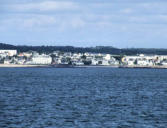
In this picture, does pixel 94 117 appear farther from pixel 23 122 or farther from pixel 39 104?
pixel 39 104

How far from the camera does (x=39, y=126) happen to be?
139 feet

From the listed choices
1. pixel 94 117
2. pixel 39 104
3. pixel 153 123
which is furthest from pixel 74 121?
pixel 39 104

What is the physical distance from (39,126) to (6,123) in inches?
103

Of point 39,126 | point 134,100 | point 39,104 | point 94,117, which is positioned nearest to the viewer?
point 39,126

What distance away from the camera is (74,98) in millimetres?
65375

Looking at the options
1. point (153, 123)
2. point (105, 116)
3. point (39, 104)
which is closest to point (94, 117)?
point (105, 116)

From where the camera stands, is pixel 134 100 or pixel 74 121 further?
pixel 134 100

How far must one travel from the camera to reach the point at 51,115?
47.9 meters

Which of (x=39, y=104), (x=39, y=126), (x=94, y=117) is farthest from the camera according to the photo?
(x=39, y=104)

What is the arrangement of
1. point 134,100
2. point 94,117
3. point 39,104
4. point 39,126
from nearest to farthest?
point 39,126 → point 94,117 → point 39,104 → point 134,100

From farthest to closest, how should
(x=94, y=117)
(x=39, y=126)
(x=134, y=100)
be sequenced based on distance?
(x=134, y=100), (x=94, y=117), (x=39, y=126)

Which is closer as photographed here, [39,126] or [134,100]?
[39,126]

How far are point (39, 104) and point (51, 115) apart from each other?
8.94 m

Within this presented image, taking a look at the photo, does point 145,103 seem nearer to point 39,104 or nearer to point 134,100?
point 134,100
